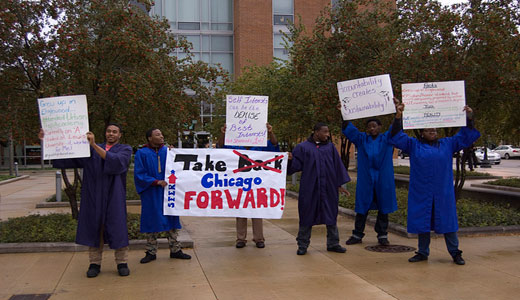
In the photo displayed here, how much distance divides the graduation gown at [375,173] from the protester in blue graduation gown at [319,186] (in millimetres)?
540

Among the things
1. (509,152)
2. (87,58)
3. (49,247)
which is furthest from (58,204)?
(509,152)

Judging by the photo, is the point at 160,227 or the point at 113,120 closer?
the point at 160,227

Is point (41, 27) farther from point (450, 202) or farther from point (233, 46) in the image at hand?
point (233, 46)

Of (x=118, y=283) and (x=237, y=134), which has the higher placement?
(x=237, y=134)

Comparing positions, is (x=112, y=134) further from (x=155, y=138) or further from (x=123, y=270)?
(x=123, y=270)

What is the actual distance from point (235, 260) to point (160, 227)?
1098mm

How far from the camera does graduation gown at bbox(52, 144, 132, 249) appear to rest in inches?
241

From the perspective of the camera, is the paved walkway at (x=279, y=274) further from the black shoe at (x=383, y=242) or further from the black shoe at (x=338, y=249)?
the black shoe at (x=383, y=242)

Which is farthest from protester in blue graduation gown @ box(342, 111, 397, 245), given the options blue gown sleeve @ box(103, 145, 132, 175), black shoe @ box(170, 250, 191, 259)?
blue gown sleeve @ box(103, 145, 132, 175)

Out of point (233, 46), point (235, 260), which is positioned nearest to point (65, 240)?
point (235, 260)

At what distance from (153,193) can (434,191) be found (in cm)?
366

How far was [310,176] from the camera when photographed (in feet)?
23.9

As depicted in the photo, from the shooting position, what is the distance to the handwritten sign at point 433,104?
22.6 feet

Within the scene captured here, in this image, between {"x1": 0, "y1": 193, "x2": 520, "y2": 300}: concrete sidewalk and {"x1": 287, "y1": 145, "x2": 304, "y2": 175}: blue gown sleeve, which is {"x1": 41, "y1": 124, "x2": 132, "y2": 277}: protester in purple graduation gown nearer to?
{"x1": 0, "y1": 193, "x2": 520, "y2": 300}: concrete sidewalk
